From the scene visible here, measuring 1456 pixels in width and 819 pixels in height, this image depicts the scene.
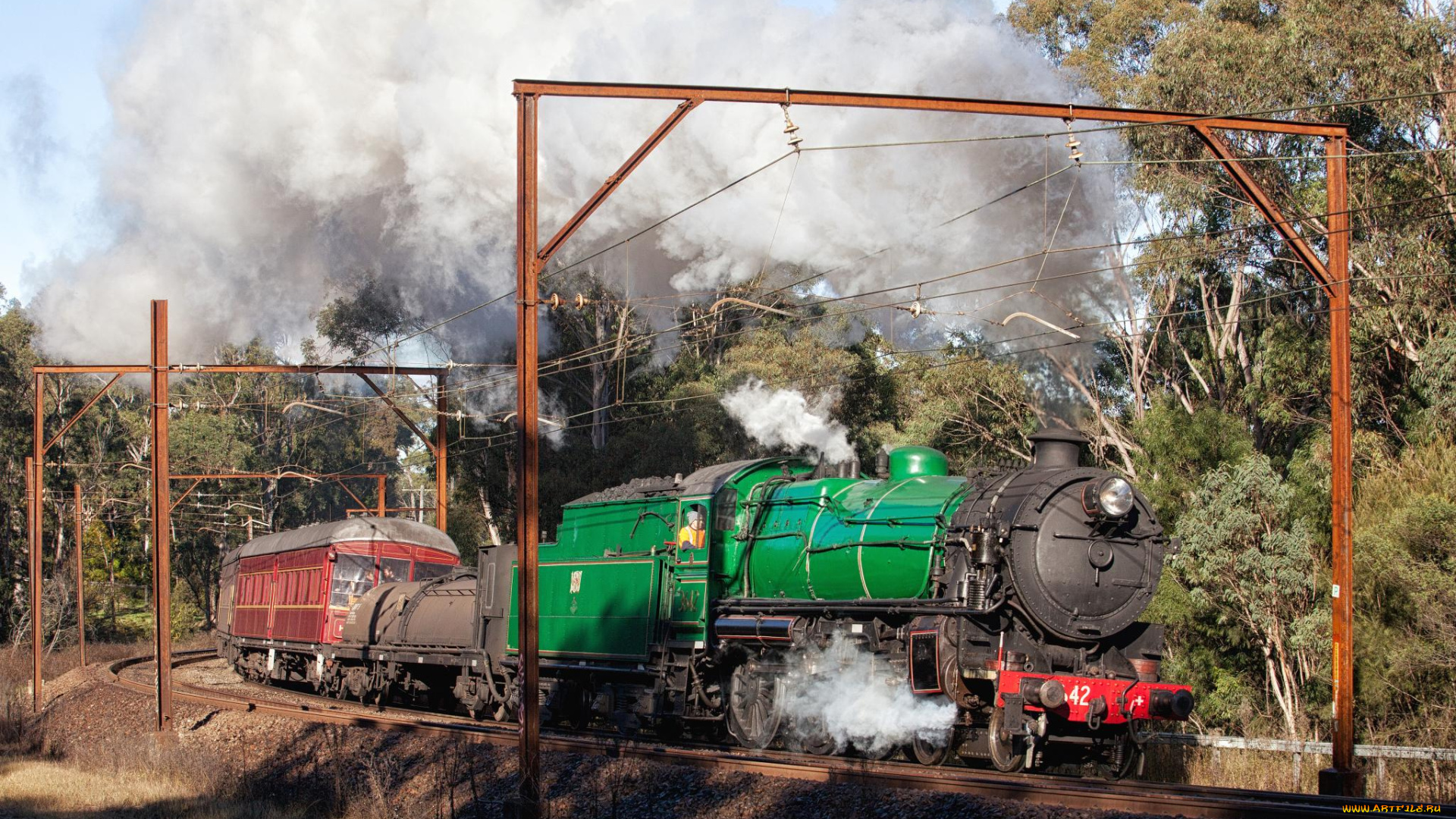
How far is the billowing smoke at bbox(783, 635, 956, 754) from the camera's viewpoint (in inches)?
526

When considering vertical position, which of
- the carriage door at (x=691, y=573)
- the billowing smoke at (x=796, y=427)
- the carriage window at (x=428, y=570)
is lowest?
the carriage window at (x=428, y=570)

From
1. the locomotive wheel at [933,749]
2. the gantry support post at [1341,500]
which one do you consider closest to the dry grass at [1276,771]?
the gantry support post at [1341,500]

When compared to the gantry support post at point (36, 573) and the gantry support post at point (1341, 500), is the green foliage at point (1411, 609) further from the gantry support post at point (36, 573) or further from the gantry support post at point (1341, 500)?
the gantry support post at point (36, 573)

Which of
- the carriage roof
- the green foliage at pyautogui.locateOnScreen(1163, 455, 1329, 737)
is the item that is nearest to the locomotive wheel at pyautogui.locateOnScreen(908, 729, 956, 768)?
the green foliage at pyautogui.locateOnScreen(1163, 455, 1329, 737)

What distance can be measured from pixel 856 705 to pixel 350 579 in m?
15.2

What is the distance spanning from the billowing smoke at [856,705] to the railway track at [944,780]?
41 cm

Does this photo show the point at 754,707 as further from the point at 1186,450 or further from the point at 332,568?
the point at 1186,450

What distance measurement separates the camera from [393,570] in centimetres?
2714

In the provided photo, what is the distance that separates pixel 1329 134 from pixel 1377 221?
1374 cm

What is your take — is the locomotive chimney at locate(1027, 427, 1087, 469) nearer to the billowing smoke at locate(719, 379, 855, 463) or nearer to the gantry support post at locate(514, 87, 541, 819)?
the billowing smoke at locate(719, 379, 855, 463)

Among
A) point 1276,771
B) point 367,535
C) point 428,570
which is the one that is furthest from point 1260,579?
point 367,535

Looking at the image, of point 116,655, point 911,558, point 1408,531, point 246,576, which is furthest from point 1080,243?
point 116,655

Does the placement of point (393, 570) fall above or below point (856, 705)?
above

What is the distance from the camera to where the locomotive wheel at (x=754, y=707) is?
49.2ft
